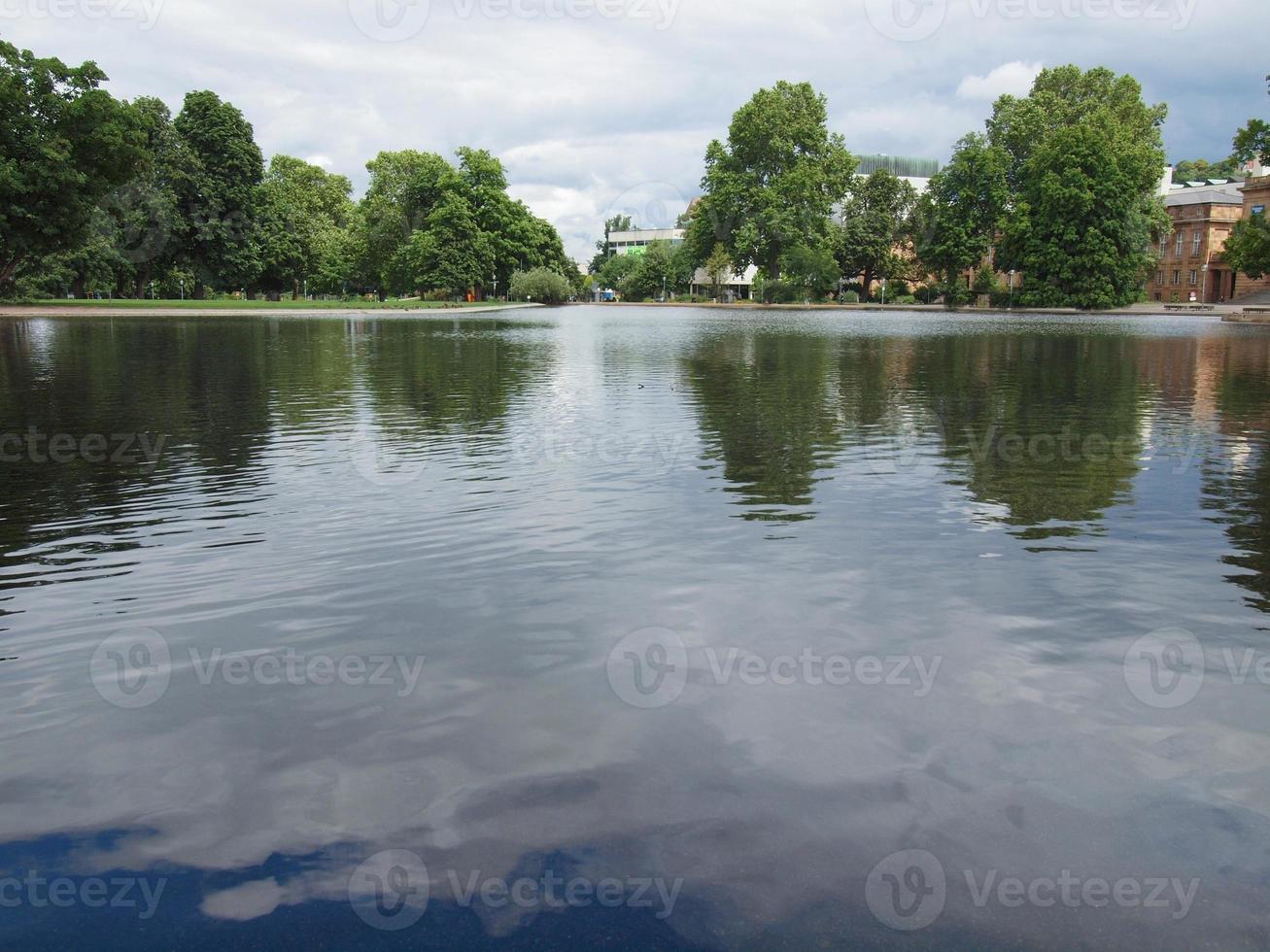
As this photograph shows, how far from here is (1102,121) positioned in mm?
78000

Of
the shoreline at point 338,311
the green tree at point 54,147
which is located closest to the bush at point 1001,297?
the shoreline at point 338,311

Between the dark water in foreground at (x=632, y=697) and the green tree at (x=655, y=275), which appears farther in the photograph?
the green tree at (x=655, y=275)

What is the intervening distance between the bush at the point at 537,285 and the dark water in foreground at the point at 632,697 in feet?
268

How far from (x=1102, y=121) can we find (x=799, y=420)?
75.4 meters

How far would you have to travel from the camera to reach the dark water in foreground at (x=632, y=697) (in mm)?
3807

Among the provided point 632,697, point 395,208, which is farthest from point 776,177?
point 632,697

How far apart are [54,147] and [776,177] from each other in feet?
218

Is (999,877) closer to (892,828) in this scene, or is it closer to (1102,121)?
(892,828)

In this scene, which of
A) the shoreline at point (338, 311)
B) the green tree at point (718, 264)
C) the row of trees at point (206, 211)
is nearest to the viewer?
the row of trees at point (206, 211)

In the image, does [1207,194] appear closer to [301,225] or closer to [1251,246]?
[1251,246]

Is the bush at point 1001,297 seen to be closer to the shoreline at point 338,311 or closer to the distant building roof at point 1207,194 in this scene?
the shoreline at point 338,311

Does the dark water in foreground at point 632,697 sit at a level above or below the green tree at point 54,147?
below

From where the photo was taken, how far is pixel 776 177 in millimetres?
95688

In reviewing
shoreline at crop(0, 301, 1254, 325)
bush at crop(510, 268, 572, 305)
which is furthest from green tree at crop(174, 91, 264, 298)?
bush at crop(510, 268, 572, 305)
